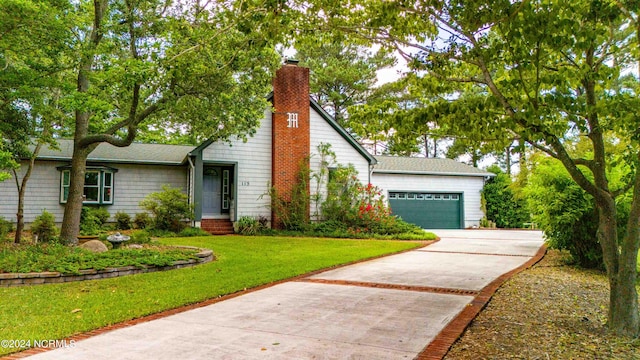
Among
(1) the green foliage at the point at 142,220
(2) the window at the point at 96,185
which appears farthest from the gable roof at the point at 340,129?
(2) the window at the point at 96,185

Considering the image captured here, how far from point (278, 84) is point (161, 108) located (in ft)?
25.0

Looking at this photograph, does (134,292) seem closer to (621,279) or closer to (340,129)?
(621,279)

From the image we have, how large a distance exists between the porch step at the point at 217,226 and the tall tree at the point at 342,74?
553 inches

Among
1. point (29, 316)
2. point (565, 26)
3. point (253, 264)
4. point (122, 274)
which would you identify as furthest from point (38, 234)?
point (565, 26)

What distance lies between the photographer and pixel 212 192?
18.1 m

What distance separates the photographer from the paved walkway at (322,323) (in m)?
4.00

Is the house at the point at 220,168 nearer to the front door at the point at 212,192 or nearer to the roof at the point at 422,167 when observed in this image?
the front door at the point at 212,192

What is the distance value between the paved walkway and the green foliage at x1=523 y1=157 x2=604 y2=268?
8.85 feet

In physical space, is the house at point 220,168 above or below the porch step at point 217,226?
above

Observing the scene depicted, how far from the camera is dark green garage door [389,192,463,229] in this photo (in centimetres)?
2256

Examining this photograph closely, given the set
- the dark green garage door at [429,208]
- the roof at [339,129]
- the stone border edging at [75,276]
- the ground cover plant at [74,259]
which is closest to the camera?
the stone border edging at [75,276]

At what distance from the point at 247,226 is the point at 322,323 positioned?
39.4 feet

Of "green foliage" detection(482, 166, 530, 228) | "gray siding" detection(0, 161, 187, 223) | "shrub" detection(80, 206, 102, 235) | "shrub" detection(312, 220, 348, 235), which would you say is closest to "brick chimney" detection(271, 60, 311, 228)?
"shrub" detection(312, 220, 348, 235)

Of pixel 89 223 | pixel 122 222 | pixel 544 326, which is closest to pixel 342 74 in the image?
pixel 122 222
